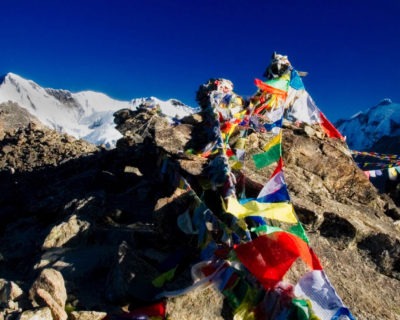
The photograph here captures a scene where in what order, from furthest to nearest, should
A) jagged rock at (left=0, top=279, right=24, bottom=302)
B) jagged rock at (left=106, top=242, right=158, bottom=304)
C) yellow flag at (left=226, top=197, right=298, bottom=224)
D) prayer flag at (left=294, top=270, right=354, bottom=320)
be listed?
jagged rock at (left=106, top=242, right=158, bottom=304)
jagged rock at (left=0, top=279, right=24, bottom=302)
yellow flag at (left=226, top=197, right=298, bottom=224)
prayer flag at (left=294, top=270, right=354, bottom=320)

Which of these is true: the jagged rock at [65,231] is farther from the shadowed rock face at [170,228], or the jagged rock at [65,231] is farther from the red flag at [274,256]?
the red flag at [274,256]

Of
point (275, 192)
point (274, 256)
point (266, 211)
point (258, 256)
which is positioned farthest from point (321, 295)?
point (275, 192)

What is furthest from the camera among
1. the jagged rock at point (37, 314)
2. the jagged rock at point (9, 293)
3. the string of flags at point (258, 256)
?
the jagged rock at point (9, 293)

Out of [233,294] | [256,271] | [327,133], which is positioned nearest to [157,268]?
[233,294]

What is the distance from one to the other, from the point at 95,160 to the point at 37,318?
20.3 meters

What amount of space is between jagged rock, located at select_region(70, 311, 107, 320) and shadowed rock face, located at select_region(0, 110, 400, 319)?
0.73 m

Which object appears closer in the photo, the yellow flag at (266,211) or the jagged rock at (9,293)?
the yellow flag at (266,211)

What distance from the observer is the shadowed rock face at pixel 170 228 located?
8.29 m

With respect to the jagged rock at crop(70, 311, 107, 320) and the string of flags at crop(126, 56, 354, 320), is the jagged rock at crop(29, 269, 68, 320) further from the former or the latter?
the string of flags at crop(126, 56, 354, 320)

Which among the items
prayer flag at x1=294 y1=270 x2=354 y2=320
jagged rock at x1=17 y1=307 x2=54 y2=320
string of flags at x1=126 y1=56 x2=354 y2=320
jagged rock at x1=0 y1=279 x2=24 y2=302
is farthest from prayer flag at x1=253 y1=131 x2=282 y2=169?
jagged rock at x1=0 y1=279 x2=24 y2=302

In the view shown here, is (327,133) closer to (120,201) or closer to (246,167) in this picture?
(246,167)

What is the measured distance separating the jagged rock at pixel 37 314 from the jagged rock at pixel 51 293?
0.89ft

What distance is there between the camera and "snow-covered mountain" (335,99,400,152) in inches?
3989

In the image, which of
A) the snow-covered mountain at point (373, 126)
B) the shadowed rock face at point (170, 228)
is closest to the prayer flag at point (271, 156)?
the shadowed rock face at point (170, 228)
